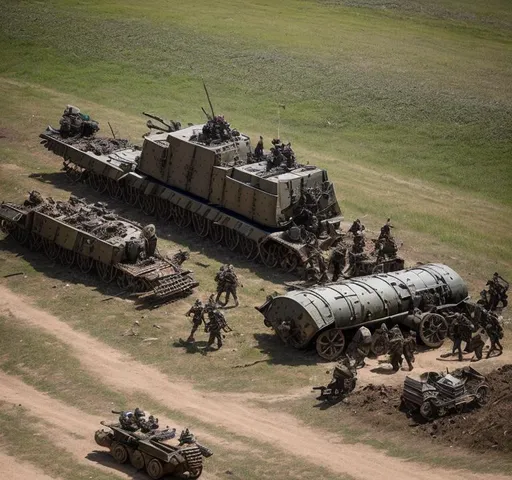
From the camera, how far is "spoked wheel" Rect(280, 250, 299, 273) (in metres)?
46.1

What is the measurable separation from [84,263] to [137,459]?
49.5 feet

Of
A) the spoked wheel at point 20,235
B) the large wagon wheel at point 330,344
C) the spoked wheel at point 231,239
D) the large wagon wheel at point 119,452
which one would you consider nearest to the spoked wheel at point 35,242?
the spoked wheel at point 20,235

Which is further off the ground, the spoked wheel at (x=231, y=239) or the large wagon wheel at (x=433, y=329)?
the large wagon wheel at (x=433, y=329)

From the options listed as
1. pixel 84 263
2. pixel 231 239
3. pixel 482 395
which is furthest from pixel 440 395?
pixel 84 263

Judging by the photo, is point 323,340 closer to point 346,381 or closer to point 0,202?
point 346,381

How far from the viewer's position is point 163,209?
5156 cm

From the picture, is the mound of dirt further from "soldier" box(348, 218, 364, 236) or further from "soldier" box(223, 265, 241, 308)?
"soldier" box(348, 218, 364, 236)

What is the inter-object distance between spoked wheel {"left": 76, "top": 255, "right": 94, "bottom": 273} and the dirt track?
3.33 meters

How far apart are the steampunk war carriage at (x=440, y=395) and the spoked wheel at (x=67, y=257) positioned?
1603 centimetres

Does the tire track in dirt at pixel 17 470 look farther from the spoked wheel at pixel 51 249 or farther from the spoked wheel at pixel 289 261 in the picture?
the spoked wheel at pixel 289 261

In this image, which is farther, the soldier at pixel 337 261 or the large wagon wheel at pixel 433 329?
the soldier at pixel 337 261

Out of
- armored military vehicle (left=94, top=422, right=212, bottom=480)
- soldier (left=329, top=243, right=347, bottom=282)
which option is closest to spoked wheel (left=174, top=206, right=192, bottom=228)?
soldier (left=329, top=243, right=347, bottom=282)

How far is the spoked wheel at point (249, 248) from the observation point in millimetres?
47625

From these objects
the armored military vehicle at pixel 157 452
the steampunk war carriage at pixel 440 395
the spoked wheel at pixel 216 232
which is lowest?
the armored military vehicle at pixel 157 452
